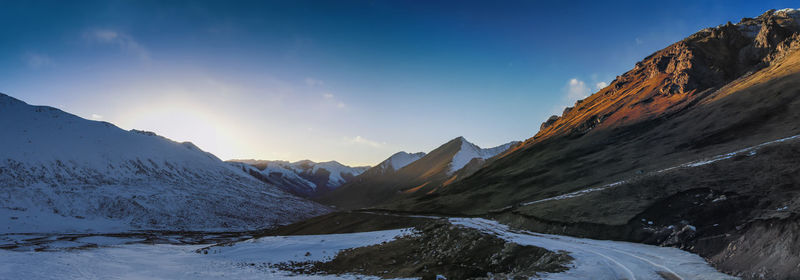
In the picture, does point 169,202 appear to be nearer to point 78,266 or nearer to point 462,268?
point 78,266

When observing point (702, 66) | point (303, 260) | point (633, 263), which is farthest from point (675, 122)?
point (303, 260)

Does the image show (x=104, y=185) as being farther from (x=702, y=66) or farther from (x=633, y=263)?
(x=702, y=66)

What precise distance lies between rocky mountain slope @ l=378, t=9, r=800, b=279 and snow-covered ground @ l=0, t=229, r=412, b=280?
87.9ft

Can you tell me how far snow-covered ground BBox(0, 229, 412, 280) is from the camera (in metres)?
30.2

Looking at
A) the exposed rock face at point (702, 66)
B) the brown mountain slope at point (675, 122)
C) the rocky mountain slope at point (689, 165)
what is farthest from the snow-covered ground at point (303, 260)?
the exposed rock face at point (702, 66)

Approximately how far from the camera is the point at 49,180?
4872 inches

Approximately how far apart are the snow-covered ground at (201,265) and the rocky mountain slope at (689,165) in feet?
87.9

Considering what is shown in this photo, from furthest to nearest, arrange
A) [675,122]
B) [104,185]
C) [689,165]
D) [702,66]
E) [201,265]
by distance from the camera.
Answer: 1. [104,185]
2. [702,66]
3. [675,122]
4. [201,265]
5. [689,165]

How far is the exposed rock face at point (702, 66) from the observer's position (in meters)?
86.2

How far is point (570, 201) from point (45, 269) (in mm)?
60235

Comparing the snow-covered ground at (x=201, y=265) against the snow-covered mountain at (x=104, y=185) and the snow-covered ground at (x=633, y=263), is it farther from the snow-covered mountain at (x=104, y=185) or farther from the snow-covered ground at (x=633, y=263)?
the snow-covered mountain at (x=104, y=185)

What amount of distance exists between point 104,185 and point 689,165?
190445mm

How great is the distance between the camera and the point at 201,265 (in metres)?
43.2

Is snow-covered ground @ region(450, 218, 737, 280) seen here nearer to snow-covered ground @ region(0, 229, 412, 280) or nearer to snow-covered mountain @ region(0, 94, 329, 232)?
snow-covered ground @ region(0, 229, 412, 280)
